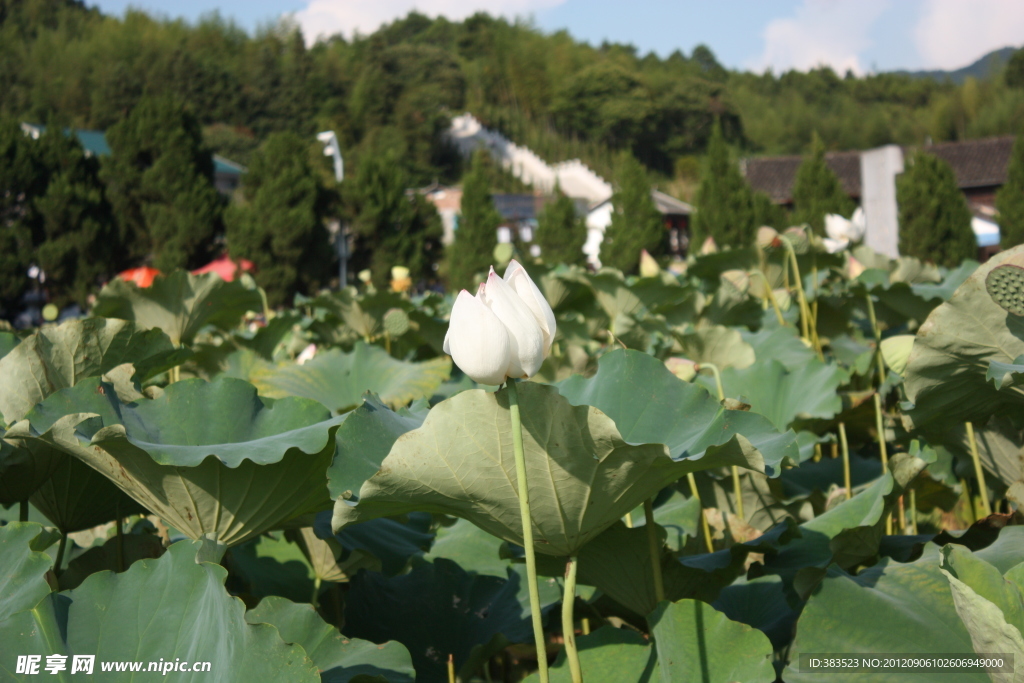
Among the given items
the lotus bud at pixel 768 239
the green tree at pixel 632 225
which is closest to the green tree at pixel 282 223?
the green tree at pixel 632 225

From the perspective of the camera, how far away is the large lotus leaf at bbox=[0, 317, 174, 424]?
1110 mm

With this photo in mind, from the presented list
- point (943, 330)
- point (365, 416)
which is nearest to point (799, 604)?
point (943, 330)

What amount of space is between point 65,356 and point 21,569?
477 millimetres

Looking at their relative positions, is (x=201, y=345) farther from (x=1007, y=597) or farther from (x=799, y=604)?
(x=1007, y=597)

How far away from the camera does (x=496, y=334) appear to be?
68 centimetres

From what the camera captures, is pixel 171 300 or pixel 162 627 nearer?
pixel 162 627

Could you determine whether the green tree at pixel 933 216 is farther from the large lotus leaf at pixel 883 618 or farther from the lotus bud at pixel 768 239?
the large lotus leaf at pixel 883 618

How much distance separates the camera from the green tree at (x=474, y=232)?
14.2 metres

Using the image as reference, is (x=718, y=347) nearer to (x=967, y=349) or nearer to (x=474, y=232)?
(x=967, y=349)

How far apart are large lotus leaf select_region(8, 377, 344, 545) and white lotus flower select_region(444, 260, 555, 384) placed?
11.2 inches

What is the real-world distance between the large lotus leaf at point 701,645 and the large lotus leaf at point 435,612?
0.80ft

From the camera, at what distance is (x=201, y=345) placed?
2521 mm

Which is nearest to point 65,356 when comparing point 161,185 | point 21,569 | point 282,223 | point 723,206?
point 21,569

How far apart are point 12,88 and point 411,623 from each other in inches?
1838
